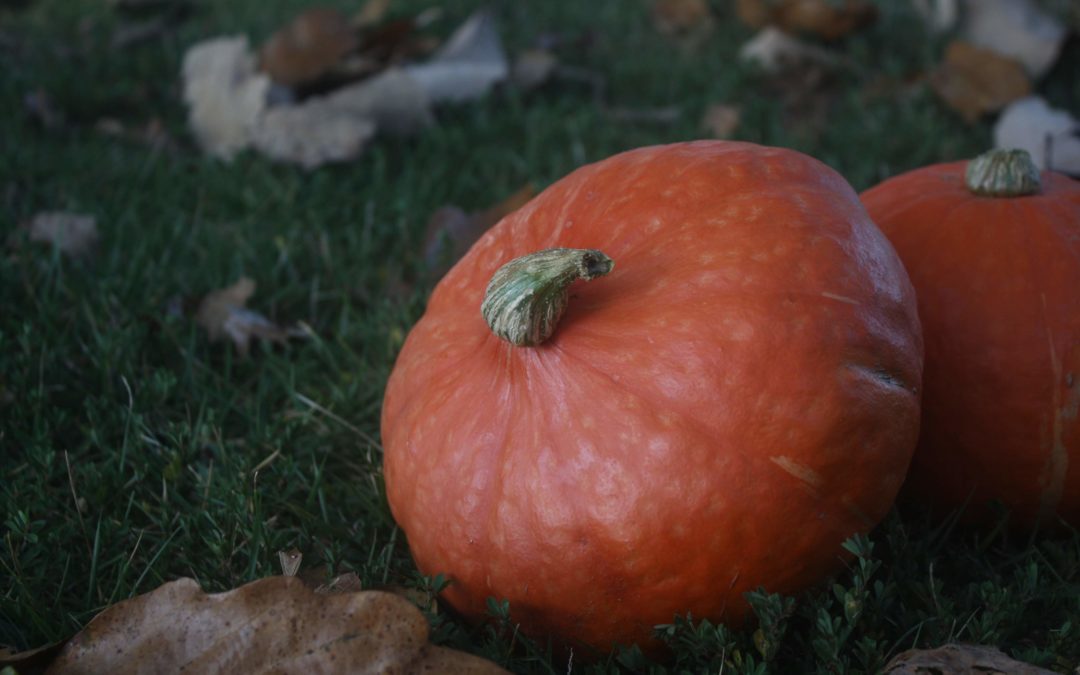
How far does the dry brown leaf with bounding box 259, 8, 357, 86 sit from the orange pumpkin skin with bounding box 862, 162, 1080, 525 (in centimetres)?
269

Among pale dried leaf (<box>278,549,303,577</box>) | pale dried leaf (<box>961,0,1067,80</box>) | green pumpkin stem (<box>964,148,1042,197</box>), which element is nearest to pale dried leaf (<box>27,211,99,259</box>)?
pale dried leaf (<box>278,549,303,577</box>)

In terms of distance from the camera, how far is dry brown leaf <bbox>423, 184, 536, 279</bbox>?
10.9ft

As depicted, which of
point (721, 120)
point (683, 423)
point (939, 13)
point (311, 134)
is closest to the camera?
point (683, 423)

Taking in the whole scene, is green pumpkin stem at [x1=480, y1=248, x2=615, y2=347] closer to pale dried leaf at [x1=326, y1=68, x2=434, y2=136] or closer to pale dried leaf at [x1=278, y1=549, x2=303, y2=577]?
pale dried leaf at [x1=278, y1=549, x2=303, y2=577]

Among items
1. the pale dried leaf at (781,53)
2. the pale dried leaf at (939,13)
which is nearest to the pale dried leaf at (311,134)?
the pale dried leaf at (781,53)

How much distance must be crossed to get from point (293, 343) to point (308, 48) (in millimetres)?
1632

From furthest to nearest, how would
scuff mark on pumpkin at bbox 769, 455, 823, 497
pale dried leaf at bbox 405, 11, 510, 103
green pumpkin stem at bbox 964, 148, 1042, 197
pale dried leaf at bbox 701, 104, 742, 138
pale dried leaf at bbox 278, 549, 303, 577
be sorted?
pale dried leaf at bbox 405, 11, 510, 103 → pale dried leaf at bbox 701, 104, 742, 138 → green pumpkin stem at bbox 964, 148, 1042, 197 → pale dried leaf at bbox 278, 549, 303, 577 → scuff mark on pumpkin at bbox 769, 455, 823, 497

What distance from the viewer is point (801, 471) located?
5.89ft

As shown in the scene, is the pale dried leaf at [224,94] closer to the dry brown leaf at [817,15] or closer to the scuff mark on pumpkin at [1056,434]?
the dry brown leaf at [817,15]

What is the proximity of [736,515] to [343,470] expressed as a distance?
114 cm

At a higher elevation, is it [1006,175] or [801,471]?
[1006,175]

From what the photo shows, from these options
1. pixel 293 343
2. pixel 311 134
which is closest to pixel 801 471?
pixel 293 343

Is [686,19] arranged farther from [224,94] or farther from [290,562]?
[290,562]

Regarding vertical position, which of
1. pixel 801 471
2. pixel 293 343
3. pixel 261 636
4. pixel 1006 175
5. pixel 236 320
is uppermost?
pixel 1006 175
